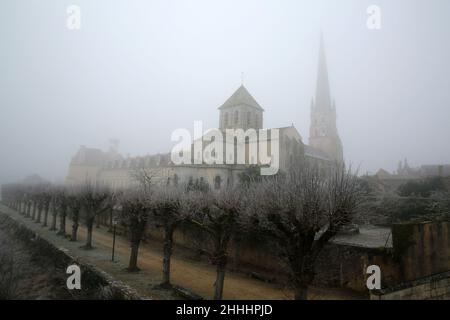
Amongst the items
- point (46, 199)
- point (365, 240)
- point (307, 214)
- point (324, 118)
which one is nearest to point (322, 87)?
point (324, 118)

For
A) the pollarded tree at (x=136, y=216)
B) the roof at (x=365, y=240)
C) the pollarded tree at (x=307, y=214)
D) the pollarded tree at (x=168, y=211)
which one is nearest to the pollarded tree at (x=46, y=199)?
the pollarded tree at (x=136, y=216)

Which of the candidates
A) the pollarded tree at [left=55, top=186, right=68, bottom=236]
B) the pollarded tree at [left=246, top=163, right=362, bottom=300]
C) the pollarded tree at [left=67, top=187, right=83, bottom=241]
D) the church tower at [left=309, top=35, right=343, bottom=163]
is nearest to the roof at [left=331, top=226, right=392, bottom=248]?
the pollarded tree at [left=246, top=163, right=362, bottom=300]

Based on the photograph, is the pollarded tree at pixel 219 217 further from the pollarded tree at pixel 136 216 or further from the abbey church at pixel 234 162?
the abbey church at pixel 234 162

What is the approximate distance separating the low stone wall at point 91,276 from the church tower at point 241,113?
3521 cm

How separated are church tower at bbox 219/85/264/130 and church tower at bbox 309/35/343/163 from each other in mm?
23437

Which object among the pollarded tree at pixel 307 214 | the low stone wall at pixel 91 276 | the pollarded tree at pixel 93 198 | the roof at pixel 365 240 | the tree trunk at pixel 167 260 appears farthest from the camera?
the pollarded tree at pixel 93 198

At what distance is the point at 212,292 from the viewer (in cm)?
1309

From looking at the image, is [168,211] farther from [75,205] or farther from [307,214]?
[75,205]

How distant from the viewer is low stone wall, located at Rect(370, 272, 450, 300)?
28.2 feet

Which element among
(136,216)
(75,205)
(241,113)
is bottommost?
(75,205)

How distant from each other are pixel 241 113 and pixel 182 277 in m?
38.9

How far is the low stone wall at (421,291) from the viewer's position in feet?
28.2

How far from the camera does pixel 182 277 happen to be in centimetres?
1523

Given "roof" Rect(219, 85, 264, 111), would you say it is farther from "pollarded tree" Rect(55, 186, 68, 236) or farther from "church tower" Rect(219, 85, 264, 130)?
"pollarded tree" Rect(55, 186, 68, 236)
